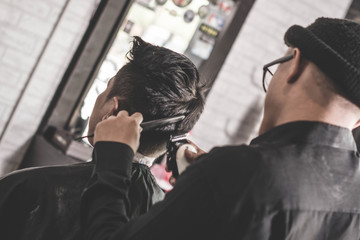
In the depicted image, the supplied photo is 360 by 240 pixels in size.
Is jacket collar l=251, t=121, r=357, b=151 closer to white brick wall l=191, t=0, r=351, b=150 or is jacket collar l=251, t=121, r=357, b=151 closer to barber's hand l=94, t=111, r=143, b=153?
barber's hand l=94, t=111, r=143, b=153

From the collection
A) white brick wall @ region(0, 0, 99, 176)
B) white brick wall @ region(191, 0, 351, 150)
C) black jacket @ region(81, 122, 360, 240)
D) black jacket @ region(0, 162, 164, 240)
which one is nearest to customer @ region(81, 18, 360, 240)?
black jacket @ region(81, 122, 360, 240)

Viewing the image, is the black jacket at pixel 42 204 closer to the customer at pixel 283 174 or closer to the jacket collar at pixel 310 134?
the customer at pixel 283 174

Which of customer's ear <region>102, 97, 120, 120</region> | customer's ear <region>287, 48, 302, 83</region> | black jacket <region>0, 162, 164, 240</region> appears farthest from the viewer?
customer's ear <region>102, 97, 120, 120</region>

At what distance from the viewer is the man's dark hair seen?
1.23 meters

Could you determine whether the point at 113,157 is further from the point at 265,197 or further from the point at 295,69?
the point at 295,69

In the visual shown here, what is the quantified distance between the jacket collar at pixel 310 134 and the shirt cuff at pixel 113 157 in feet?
1.21

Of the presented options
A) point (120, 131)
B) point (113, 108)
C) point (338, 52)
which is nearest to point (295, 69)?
point (338, 52)

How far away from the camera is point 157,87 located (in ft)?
4.06

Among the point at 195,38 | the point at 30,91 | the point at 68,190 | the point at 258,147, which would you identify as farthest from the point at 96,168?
the point at 195,38

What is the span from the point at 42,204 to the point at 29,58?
1962 millimetres

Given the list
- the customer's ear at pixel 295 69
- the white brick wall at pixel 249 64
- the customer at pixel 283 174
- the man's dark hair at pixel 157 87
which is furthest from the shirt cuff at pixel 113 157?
the white brick wall at pixel 249 64

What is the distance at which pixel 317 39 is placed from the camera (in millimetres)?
783

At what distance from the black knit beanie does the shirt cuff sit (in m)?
0.52

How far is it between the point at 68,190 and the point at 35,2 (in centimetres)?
203
